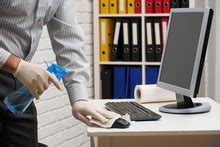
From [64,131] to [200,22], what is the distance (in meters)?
1.79

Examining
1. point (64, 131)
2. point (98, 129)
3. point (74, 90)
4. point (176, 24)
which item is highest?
point (176, 24)

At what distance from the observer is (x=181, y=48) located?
7.62 ft

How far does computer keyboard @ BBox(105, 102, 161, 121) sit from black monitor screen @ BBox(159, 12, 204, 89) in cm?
20

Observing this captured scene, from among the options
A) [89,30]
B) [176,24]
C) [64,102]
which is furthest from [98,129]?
[89,30]

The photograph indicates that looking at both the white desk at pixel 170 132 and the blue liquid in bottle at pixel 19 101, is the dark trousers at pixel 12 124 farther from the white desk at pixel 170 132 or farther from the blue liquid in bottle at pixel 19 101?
the white desk at pixel 170 132

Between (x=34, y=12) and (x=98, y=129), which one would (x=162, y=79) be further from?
(x=34, y=12)

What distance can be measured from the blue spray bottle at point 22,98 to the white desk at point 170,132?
0.35m

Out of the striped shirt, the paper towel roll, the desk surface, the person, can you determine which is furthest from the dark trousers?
the paper towel roll

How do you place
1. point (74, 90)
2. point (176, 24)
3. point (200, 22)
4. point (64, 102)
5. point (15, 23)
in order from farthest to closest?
point (64, 102) → point (176, 24) → point (200, 22) → point (74, 90) → point (15, 23)

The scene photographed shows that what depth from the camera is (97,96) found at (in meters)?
4.43

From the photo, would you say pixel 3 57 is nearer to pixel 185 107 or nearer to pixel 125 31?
pixel 185 107

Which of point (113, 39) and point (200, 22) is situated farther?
point (113, 39)

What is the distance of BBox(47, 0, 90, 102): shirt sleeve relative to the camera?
5.79 feet

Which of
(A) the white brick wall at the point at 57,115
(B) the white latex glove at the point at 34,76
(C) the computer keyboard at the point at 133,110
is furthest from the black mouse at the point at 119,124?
(A) the white brick wall at the point at 57,115
